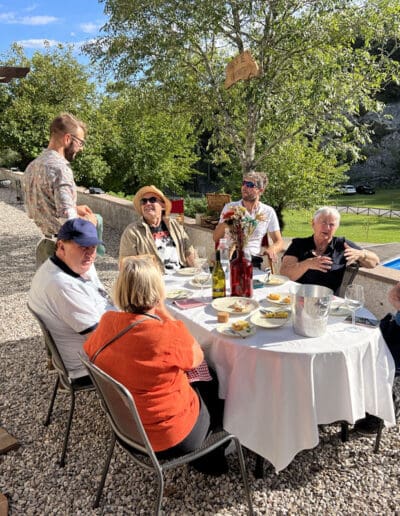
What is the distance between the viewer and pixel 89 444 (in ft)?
8.92

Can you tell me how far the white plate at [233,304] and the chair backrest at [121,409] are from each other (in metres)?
0.97

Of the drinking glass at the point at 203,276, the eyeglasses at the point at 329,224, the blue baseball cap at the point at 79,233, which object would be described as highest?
the blue baseball cap at the point at 79,233

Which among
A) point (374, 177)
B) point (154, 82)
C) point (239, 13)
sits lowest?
point (374, 177)

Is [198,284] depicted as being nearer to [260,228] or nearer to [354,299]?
[354,299]

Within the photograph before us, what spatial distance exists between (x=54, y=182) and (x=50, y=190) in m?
0.09

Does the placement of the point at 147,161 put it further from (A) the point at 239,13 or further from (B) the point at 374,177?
(B) the point at 374,177

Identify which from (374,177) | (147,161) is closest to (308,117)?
(147,161)

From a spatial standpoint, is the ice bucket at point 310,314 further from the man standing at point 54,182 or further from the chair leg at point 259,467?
the man standing at point 54,182

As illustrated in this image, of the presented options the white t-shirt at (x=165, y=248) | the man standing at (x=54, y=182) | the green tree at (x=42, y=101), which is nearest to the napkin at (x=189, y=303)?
the white t-shirt at (x=165, y=248)

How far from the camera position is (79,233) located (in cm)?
242

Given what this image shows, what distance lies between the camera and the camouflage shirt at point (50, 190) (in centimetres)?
330

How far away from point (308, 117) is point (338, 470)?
17.6ft

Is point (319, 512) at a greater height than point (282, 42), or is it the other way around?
point (282, 42)

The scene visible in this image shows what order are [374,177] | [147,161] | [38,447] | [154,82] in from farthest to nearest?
1. [374,177]
2. [147,161]
3. [154,82]
4. [38,447]
